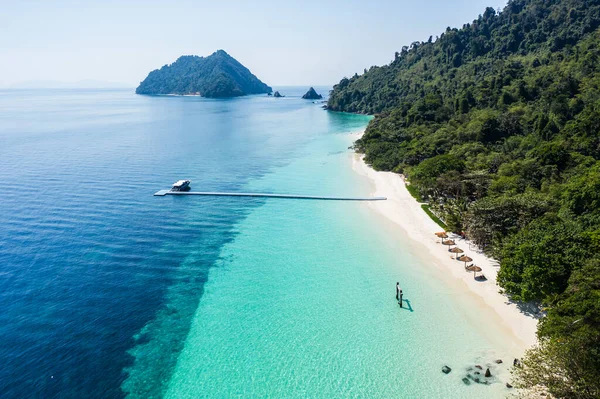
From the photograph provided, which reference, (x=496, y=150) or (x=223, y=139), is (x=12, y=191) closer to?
(x=223, y=139)

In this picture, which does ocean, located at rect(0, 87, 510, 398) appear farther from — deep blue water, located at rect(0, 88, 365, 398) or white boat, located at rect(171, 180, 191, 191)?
white boat, located at rect(171, 180, 191, 191)

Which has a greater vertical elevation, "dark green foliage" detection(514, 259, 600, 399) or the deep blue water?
"dark green foliage" detection(514, 259, 600, 399)

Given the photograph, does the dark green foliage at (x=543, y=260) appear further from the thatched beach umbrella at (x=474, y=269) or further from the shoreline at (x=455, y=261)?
the thatched beach umbrella at (x=474, y=269)

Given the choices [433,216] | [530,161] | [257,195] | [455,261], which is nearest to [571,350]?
[455,261]

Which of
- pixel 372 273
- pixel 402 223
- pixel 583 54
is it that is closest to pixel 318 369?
pixel 372 273

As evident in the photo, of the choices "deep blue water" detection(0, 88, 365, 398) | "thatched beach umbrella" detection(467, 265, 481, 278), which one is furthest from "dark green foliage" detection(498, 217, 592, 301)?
"deep blue water" detection(0, 88, 365, 398)

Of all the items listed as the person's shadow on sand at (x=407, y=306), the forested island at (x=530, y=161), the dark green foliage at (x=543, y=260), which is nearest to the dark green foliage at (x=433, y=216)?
the forested island at (x=530, y=161)
